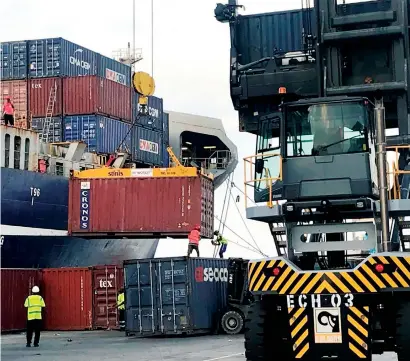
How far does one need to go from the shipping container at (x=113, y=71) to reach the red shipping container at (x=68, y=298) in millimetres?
14837

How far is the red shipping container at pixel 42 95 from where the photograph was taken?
38097 mm

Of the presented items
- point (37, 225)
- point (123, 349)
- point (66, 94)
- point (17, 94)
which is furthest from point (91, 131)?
point (123, 349)

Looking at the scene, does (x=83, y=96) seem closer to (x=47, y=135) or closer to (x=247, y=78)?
(x=47, y=135)

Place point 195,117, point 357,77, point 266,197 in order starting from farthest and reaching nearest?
point 195,117 → point 357,77 → point 266,197

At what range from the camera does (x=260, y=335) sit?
35.7 ft

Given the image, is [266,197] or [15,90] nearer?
[266,197]

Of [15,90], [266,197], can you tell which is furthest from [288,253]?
[15,90]

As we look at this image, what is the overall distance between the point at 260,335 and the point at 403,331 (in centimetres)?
196

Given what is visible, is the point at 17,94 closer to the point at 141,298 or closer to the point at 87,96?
the point at 87,96

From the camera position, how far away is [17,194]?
32281 mm

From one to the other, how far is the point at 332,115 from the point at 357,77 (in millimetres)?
2586

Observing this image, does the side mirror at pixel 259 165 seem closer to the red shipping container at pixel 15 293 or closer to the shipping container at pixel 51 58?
the red shipping container at pixel 15 293

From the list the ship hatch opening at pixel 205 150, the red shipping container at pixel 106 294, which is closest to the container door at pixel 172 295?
the red shipping container at pixel 106 294

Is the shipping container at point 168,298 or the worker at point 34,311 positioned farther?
the shipping container at point 168,298
